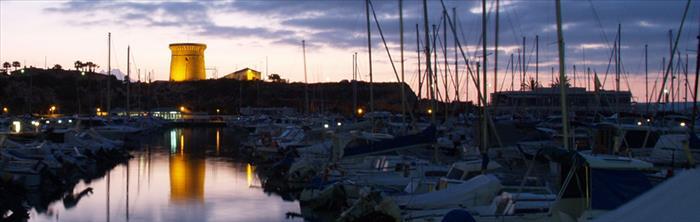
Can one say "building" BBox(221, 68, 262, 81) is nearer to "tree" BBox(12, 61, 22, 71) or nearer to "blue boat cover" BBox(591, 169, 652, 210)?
"tree" BBox(12, 61, 22, 71)

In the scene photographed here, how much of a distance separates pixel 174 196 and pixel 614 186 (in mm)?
17101

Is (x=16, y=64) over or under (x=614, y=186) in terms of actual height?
over

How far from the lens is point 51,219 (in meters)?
21.5

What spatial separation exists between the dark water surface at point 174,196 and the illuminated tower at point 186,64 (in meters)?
114

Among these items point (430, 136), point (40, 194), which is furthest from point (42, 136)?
point (430, 136)

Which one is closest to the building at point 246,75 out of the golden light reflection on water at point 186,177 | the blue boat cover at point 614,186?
the golden light reflection on water at point 186,177

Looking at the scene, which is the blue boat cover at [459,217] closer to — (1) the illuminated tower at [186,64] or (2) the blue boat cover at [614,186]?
(2) the blue boat cover at [614,186]

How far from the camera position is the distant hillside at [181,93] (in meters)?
128

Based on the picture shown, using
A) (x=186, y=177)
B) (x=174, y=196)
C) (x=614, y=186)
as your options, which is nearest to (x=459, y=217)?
(x=614, y=186)

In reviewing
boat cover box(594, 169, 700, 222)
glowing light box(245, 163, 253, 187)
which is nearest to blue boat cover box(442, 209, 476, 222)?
boat cover box(594, 169, 700, 222)

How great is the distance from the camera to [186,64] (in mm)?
153500

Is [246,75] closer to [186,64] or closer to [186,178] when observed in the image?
[186,64]

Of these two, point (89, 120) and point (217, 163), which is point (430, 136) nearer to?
point (217, 163)

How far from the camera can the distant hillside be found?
420 feet
